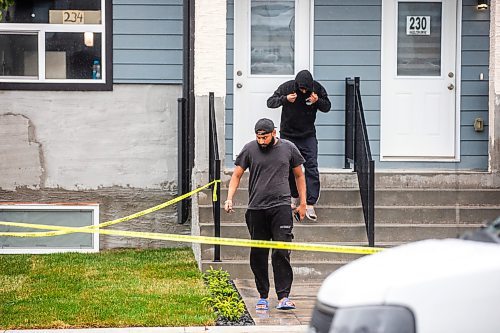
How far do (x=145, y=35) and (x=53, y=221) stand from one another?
2798 mm

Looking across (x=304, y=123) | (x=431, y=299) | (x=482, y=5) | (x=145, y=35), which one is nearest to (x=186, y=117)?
(x=145, y=35)

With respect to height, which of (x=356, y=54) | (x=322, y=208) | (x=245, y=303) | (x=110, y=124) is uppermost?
(x=356, y=54)

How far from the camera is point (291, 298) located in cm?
1062

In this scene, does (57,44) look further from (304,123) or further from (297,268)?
(297,268)

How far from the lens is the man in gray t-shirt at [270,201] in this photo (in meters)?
9.98

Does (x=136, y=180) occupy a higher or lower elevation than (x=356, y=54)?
lower

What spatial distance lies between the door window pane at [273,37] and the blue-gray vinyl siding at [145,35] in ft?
3.43

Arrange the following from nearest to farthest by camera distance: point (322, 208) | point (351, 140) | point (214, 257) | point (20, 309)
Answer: point (20, 309), point (214, 257), point (322, 208), point (351, 140)

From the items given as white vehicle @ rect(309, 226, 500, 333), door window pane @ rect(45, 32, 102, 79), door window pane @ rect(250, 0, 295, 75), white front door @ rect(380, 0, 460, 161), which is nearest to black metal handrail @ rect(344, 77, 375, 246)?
white front door @ rect(380, 0, 460, 161)

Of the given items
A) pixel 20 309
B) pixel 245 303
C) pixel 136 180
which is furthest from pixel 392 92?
pixel 20 309

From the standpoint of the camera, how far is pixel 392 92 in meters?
13.8

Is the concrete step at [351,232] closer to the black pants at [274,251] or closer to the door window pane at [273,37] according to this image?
the black pants at [274,251]

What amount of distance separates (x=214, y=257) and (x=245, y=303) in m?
1.32

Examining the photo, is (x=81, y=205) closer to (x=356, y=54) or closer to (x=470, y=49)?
(x=356, y=54)
